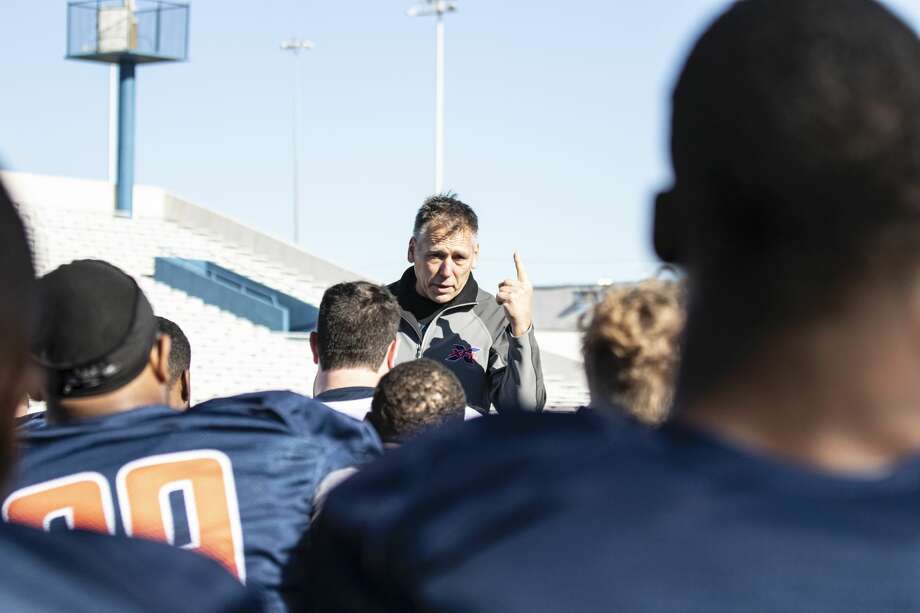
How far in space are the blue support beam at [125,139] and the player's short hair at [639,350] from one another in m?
23.1

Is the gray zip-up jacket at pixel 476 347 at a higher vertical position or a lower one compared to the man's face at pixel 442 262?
lower

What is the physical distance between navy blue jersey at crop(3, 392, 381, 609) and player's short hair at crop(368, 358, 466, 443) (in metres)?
0.33

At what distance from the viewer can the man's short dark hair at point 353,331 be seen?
3934 millimetres

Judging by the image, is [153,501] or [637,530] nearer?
[637,530]

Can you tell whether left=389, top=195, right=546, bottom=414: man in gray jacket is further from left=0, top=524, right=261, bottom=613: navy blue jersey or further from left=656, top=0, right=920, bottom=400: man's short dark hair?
left=656, top=0, right=920, bottom=400: man's short dark hair

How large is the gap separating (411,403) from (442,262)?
1830mm

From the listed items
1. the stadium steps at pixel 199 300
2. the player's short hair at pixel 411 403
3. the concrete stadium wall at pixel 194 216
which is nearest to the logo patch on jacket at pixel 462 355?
the player's short hair at pixel 411 403

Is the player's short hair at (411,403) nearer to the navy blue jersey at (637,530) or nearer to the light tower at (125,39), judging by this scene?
the navy blue jersey at (637,530)

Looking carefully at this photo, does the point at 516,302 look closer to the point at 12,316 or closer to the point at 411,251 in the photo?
the point at 411,251

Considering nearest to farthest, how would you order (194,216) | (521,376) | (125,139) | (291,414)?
(291,414) < (521,376) < (194,216) < (125,139)

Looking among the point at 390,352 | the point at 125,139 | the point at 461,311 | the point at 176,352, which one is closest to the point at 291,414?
the point at 390,352

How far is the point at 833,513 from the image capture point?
1.00m

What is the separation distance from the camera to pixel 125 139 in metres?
28.8

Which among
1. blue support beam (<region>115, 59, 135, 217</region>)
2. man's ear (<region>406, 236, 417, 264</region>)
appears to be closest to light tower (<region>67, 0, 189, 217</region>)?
blue support beam (<region>115, 59, 135, 217</region>)
